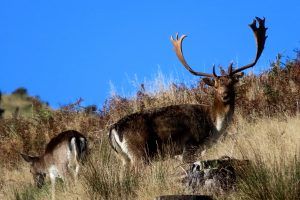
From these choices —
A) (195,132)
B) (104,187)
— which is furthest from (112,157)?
(104,187)

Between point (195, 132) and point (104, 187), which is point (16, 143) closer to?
point (195, 132)

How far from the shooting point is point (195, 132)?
12.4 meters

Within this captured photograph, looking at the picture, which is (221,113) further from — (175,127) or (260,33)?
(260,33)

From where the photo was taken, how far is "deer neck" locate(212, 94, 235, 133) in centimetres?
1265

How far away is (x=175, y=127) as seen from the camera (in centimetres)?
1236

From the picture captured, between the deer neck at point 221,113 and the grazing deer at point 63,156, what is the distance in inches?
99.3

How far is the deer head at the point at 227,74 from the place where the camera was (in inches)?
500

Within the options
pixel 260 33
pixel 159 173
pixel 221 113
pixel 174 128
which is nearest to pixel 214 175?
pixel 159 173

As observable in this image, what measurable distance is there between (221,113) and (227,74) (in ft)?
2.54

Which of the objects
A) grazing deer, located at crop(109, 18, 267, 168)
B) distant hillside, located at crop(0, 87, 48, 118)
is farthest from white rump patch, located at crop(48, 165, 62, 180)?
distant hillside, located at crop(0, 87, 48, 118)

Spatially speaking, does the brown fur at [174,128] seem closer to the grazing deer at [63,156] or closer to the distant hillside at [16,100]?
the grazing deer at [63,156]

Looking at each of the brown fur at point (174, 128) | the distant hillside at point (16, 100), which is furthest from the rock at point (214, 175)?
the distant hillside at point (16, 100)

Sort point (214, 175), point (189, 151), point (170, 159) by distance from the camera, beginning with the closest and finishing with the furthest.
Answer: point (214, 175), point (170, 159), point (189, 151)

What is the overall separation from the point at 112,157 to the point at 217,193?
4.20m
